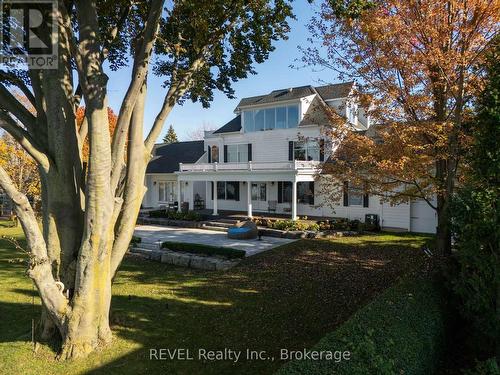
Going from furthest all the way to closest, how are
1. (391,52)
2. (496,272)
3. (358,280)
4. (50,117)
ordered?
(358,280)
(391,52)
(50,117)
(496,272)

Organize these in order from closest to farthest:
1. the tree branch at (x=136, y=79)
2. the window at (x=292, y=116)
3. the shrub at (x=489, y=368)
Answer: the shrub at (x=489, y=368) < the tree branch at (x=136, y=79) < the window at (x=292, y=116)

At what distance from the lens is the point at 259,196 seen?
26672 mm

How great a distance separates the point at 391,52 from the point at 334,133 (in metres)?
2.44

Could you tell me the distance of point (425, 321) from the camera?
520 cm

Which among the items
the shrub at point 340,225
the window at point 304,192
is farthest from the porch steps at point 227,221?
the shrub at point 340,225

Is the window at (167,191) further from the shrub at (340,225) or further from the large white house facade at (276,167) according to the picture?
the shrub at (340,225)

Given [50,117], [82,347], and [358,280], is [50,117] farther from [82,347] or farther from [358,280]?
[358,280]

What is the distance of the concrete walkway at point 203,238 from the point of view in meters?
16.2

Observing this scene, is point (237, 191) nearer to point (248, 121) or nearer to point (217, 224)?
point (248, 121)

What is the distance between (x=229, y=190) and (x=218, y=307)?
19722 millimetres

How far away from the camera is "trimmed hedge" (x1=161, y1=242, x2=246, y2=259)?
13.5 meters

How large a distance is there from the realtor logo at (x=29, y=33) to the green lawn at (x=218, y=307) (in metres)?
3.85

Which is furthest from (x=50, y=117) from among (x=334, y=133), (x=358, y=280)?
(x=358, y=280)

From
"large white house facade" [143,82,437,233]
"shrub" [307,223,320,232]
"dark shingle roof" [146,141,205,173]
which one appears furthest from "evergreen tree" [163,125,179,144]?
"shrub" [307,223,320,232]
